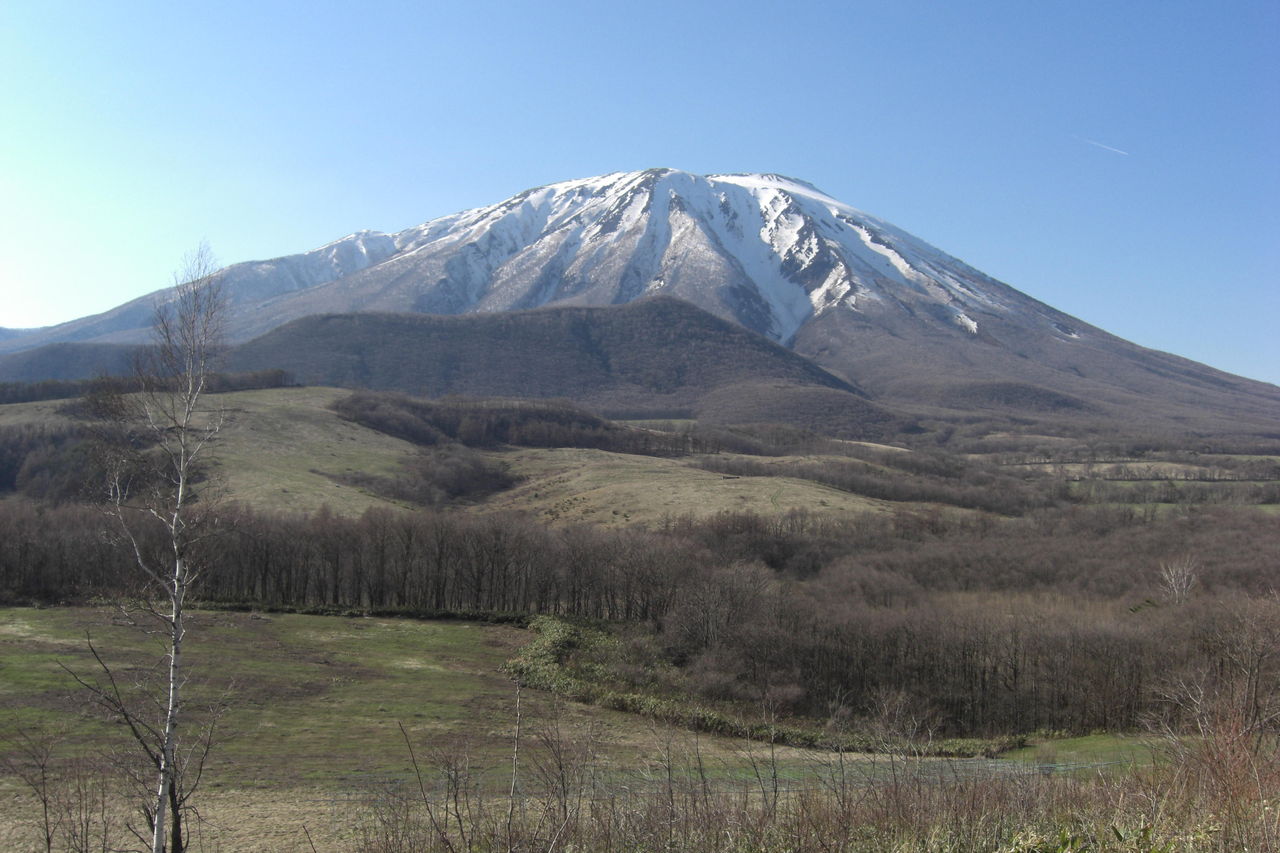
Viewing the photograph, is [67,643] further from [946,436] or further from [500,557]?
[946,436]

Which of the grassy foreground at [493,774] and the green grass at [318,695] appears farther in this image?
the green grass at [318,695]

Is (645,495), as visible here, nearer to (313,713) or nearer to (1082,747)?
(313,713)

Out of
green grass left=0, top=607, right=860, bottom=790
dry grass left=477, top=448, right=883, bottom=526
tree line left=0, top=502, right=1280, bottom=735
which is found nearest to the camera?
green grass left=0, top=607, right=860, bottom=790

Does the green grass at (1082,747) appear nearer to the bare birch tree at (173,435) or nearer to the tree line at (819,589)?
the tree line at (819,589)

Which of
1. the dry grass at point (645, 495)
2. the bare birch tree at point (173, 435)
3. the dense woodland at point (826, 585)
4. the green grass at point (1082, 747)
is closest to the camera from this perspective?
the bare birch tree at point (173, 435)

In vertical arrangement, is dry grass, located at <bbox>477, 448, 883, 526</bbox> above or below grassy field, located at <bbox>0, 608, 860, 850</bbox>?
above

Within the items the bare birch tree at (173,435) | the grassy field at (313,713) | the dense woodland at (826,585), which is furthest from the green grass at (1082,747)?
the bare birch tree at (173,435)

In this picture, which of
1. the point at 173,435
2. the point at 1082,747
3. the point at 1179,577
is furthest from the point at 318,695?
the point at 1179,577

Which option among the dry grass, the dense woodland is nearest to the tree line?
the dense woodland

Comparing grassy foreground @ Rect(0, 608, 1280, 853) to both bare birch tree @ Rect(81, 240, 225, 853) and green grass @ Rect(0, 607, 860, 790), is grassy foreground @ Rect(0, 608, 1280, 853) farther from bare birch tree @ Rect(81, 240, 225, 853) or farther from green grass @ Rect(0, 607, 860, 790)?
bare birch tree @ Rect(81, 240, 225, 853)

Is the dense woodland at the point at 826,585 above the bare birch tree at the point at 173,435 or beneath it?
beneath
